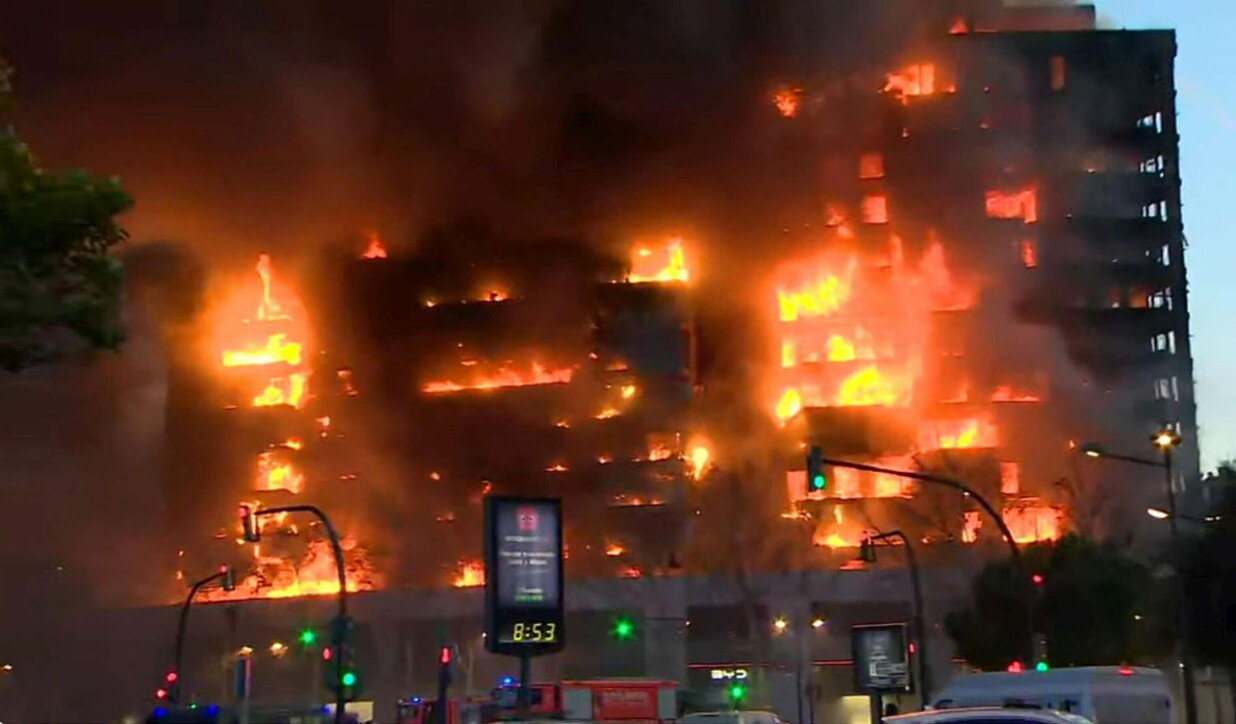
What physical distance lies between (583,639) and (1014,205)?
119 feet

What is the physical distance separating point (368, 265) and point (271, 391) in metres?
9.46

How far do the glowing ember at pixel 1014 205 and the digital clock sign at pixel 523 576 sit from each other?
256ft

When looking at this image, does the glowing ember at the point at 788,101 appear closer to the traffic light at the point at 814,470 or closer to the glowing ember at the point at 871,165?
the glowing ember at the point at 871,165

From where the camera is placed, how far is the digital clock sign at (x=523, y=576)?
22.6 meters

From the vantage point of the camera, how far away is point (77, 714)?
221 feet

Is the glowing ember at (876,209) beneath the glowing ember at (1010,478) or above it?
above

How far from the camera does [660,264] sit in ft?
329

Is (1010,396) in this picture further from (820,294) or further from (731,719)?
(731,719)

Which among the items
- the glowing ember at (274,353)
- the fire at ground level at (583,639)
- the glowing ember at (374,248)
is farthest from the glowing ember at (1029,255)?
the glowing ember at (274,353)

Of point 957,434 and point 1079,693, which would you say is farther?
point 957,434

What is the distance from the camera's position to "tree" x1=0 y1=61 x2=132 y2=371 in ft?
37.0

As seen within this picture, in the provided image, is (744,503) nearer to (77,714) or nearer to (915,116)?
(915,116)

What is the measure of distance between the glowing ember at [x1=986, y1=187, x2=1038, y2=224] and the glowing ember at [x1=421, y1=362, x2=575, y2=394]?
25751 millimetres

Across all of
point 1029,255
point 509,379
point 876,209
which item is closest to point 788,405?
point 876,209
